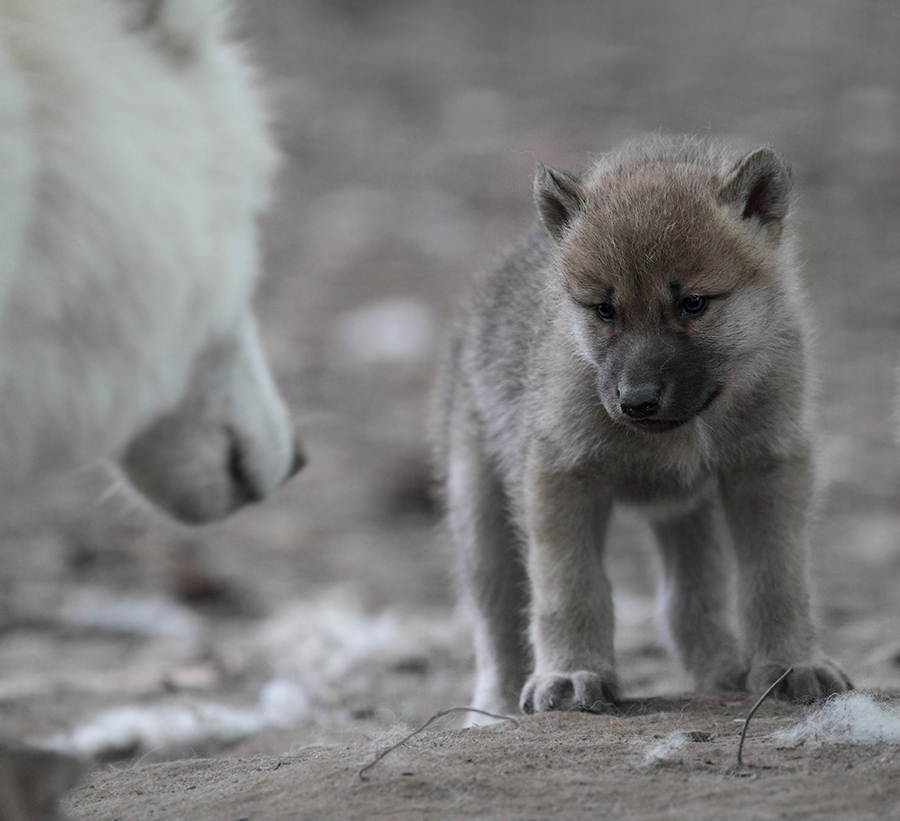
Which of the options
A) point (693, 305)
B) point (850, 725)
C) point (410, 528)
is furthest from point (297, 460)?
point (410, 528)

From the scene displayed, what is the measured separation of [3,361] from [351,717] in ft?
7.96

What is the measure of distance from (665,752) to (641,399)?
906 millimetres

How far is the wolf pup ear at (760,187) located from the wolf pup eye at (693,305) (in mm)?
351

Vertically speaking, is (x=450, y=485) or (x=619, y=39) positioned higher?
(x=619, y=39)

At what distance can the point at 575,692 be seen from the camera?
3627 millimetres

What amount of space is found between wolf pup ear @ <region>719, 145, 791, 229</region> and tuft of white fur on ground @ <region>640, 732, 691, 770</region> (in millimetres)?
1512

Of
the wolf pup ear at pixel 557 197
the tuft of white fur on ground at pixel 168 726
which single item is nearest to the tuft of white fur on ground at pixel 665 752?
the wolf pup ear at pixel 557 197

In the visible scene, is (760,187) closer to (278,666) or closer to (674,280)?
(674,280)

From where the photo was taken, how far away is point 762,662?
3.73 m

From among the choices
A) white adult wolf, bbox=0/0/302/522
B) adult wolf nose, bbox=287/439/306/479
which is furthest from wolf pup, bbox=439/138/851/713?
white adult wolf, bbox=0/0/302/522

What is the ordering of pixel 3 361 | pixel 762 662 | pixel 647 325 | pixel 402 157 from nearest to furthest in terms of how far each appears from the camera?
pixel 3 361
pixel 647 325
pixel 762 662
pixel 402 157

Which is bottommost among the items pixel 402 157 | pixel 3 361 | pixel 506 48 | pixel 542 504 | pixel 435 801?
pixel 435 801

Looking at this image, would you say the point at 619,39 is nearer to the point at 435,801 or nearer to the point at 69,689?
the point at 69,689

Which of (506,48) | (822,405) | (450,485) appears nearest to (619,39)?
(506,48)
